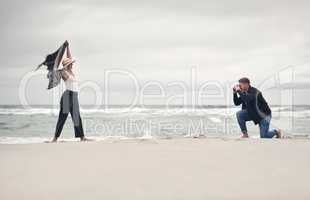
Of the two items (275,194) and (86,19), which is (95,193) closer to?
(275,194)

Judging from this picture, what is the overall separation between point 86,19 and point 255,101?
2.92 m

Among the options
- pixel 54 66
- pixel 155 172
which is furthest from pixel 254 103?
pixel 155 172

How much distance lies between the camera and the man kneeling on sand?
5512 millimetres

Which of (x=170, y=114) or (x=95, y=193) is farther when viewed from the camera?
(x=170, y=114)

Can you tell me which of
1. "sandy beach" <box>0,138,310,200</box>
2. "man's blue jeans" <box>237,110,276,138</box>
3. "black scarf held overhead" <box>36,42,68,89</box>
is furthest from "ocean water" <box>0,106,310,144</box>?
"sandy beach" <box>0,138,310,200</box>

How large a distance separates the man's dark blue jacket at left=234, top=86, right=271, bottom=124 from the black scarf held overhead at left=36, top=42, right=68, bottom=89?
2603 mm

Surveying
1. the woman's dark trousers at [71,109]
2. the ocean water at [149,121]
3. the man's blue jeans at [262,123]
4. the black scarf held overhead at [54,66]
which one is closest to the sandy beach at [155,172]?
the woman's dark trousers at [71,109]

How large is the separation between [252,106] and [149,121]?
4383 millimetres

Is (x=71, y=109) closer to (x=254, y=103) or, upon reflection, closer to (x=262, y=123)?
(x=254, y=103)

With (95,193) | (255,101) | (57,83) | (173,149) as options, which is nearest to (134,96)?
(57,83)

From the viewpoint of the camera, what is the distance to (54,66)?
520 cm

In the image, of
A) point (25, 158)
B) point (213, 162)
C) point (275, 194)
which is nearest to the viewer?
point (275, 194)

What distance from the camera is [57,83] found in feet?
17.1

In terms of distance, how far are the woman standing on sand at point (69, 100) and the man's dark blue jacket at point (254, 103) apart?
2.33 meters
